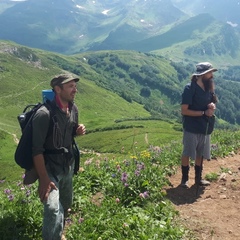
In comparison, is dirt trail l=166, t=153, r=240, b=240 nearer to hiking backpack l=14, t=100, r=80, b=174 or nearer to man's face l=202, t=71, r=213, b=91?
man's face l=202, t=71, r=213, b=91

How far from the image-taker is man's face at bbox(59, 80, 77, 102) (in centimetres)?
586

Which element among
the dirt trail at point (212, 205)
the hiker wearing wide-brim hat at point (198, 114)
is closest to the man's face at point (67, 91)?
the dirt trail at point (212, 205)

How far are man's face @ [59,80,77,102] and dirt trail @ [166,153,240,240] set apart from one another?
3.65m

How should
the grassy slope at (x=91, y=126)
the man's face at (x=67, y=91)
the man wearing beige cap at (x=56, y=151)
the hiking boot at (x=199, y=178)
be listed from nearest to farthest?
the man wearing beige cap at (x=56, y=151) → the man's face at (x=67, y=91) → the hiking boot at (x=199, y=178) → the grassy slope at (x=91, y=126)

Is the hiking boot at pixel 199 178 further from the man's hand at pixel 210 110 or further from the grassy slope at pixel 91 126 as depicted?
the grassy slope at pixel 91 126

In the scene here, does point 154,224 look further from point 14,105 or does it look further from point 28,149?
point 14,105

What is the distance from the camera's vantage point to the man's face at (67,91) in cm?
586

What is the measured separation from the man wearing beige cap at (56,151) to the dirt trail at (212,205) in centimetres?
283

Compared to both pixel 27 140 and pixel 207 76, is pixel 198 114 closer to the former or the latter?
pixel 207 76

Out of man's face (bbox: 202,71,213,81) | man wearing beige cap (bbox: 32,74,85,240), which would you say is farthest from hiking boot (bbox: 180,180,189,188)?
man wearing beige cap (bbox: 32,74,85,240)

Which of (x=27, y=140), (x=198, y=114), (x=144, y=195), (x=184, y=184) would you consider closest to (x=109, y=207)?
(x=144, y=195)

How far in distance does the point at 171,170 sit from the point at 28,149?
6.30m

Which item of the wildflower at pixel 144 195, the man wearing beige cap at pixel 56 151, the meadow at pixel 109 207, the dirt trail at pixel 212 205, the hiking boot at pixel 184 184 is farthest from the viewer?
the hiking boot at pixel 184 184

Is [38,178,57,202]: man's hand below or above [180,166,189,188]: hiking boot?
above
